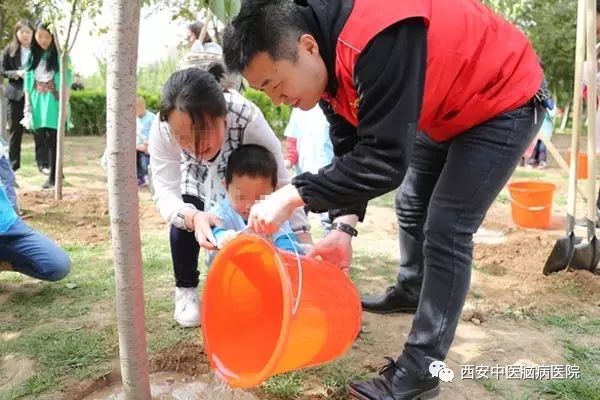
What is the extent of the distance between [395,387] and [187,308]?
106cm

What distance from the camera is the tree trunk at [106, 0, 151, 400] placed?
150 cm

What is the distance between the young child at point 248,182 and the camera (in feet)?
7.19

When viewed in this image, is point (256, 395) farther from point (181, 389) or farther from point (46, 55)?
point (46, 55)

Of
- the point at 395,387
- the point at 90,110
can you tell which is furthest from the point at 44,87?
the point at 90,110

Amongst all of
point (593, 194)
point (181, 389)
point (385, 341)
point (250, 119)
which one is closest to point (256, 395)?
point (181, 389)

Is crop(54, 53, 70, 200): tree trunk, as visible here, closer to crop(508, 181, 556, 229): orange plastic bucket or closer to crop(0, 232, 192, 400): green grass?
crop(0, 232, 192, 400): green grass

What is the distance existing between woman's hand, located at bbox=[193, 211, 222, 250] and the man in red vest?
0.38 metres

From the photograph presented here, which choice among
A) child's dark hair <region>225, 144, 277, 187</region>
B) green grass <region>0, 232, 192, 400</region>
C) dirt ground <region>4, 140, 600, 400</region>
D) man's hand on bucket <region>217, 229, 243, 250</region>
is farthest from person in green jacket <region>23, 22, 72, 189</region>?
man's hand on bucket <region>217, 229, 243, 250</region>

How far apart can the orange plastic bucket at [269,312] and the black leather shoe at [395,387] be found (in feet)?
0.51

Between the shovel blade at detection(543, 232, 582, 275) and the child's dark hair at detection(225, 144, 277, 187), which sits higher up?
the child's dark hair at detection(225, 144, 277, 187)

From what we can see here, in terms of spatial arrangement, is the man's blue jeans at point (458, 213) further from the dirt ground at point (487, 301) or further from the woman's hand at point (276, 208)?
the woman's hand at point (276, 208)

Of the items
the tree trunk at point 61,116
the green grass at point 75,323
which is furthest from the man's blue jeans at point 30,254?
the tree trunk at point 61,116

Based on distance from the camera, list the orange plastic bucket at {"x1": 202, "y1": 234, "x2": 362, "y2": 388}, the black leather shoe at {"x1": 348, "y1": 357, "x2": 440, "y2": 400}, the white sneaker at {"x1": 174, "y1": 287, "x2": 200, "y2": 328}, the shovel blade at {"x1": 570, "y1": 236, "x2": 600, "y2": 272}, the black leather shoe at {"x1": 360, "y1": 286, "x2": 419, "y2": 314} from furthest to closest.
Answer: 1. the shovel blade at {"x1": 570, "y1": 236, "x2": 600, "y2": 272}
2. the black leather shoe at {"x1": 360, "y1": 286, "x2": 419, "y2": 314}
3. the white sneaker at {"x1": 174, "y1": 287, "x2": 200, "y2": 328}
4. the black leather shoe at {"x1": 348, "y1": 357, "x2": 440, "y2": 400}
5. the orange plastic bucket at {"x1": 202, "y1": 234, "x2": 362, "y2": 388}

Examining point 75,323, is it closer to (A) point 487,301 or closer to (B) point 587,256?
(A) point 487,301
